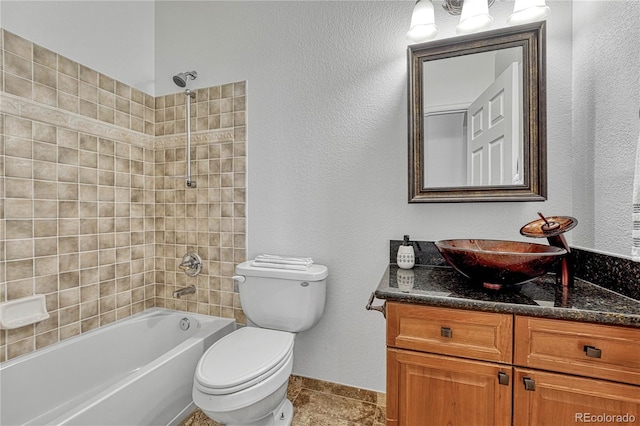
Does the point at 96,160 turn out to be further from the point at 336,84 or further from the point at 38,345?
the point at 336,84

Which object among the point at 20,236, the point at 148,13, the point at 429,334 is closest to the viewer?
the point at 429,334

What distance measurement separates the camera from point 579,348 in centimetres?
86

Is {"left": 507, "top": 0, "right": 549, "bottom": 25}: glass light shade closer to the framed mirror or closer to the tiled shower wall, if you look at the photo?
the framed mirror

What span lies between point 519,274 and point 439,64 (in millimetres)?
1082

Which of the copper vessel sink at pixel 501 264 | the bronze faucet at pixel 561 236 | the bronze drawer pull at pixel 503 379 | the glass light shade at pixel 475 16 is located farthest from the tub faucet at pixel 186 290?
the glass light shade at pixel 475 16

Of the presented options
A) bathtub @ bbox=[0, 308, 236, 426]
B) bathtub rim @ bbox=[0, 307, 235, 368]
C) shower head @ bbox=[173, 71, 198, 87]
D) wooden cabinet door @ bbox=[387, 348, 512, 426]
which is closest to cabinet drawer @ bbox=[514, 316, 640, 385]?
wooden cabinet door @ bbox=[387, 348, 512, 426]

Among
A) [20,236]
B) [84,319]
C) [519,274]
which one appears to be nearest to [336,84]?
[519,274]

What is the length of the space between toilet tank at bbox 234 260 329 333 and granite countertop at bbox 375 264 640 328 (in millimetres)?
491

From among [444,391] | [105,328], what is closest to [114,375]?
[105,328]

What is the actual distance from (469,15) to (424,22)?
0.19 m

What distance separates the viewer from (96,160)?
1813 mm

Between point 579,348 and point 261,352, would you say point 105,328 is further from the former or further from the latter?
point 579,348

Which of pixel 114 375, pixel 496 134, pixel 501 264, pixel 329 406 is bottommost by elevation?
pixel 329 406

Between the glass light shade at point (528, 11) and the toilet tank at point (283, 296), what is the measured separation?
4.89 ft
